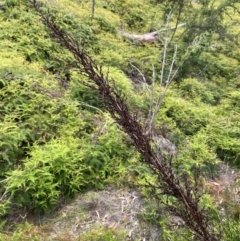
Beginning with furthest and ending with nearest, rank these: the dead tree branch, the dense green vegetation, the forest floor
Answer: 1. the dense green vegetation
2. the forest floor
3. the dead tree branch

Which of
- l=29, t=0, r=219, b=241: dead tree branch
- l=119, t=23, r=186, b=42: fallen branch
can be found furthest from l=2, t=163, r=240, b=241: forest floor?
l=119, t=23, r=186, b=42: fallen branch

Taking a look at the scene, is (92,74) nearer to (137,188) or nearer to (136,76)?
(137,188)

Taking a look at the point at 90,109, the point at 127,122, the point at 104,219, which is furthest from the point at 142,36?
the point at 127,122

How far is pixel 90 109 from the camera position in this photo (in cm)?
528

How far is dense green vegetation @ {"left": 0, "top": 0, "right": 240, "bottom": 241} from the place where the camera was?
3.75 metres

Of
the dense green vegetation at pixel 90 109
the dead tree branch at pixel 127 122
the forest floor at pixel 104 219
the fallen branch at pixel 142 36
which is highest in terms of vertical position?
the dead tree branch at pixel 127 122

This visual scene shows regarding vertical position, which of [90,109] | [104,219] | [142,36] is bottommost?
[104,219]

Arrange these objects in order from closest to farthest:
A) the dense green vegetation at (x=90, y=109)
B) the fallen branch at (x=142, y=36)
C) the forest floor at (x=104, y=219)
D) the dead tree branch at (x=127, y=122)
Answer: the dead tree branch at (x=127, y=122) < the forest floor at (x=104, y=219) < the dense green vegetation at (x=90, y=109) < the fallen branch at (x=142, y=36)

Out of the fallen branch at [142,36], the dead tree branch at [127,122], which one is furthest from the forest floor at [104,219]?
the fallen branch at [142,36]

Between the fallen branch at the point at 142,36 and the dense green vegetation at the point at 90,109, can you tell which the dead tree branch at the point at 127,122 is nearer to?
the dense green vegetation at the point at 90,109

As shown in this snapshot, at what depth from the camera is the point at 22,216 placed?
347 centimetres

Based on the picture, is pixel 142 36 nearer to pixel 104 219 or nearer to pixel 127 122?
pixel 104 219

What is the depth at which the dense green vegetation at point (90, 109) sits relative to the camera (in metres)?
3.75

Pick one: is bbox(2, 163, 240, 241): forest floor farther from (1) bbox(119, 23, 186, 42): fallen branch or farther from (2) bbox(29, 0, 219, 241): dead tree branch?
(1) bbox(119, 23, 186, 42): fallen branch
